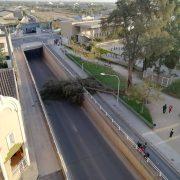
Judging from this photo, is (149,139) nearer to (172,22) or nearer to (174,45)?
(174,45)

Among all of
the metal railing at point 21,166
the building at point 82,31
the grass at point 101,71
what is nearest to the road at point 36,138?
the metal railing at point 21,166

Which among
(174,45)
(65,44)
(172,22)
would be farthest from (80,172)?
(65,44)

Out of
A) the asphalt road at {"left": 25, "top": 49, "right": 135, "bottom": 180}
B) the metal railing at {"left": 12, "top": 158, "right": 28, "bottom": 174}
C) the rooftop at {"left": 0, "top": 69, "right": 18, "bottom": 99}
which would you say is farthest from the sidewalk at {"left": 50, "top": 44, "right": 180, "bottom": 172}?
the rooftop at {"left": 0, "top": 69, "right": 18, "bottom": 99}

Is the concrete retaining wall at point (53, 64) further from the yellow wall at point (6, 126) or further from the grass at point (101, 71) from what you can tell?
the yellow wall at point (6, 126)

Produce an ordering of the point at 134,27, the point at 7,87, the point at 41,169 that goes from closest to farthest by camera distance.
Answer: the point at 41,169 < the point at 7,87 < the point at 134,27

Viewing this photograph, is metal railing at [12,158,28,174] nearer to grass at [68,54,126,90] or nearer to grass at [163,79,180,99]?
grass at [68,54,126,90]

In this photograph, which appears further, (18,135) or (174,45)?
(174,45)
